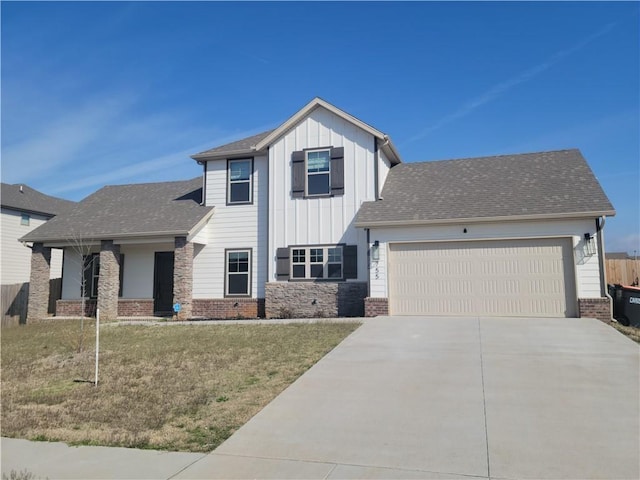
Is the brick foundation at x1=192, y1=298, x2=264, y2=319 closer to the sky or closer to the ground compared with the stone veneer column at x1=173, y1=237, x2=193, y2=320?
closer to the ground

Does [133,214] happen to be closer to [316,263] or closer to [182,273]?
[182,273]

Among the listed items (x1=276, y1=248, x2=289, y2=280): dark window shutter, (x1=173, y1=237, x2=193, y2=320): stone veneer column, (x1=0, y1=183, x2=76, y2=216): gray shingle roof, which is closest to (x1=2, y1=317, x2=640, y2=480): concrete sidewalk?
(x1=276, y1=248, x2=289, y2=280): dark window shutter

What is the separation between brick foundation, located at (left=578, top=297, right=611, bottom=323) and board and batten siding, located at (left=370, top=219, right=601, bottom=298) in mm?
156

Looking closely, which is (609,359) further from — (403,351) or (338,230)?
(338,230)

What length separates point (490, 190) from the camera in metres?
15.8

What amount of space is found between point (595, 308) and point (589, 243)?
178cm

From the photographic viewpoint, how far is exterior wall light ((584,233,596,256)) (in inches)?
529

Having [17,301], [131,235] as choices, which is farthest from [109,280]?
[17,301]

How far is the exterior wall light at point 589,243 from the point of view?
13445mm

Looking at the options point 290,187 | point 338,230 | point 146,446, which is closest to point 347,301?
point 338,230

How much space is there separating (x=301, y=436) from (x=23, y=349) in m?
9.73

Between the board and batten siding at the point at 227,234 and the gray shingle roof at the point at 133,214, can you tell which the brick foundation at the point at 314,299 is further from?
the gray shingle roof at the point at 133,214

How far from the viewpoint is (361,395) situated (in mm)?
7086

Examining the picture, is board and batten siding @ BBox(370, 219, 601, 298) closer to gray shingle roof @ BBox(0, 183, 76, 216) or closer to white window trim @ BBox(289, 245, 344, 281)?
white window trim @ BBox(289, 245, 344, 281)
